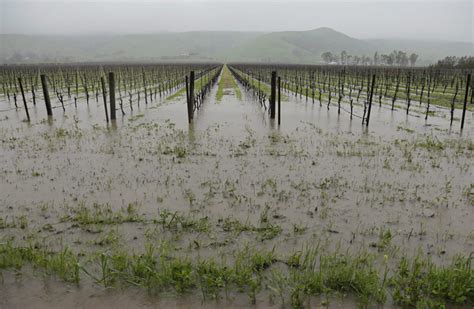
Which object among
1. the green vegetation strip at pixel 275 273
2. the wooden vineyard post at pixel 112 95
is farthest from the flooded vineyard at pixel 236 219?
the wooden vineyard post at pixel 112 95

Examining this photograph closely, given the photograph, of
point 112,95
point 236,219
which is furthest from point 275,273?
point 112,95

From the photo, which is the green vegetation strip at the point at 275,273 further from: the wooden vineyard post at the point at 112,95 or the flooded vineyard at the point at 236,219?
the wooden vineyard post at the point at 112,95

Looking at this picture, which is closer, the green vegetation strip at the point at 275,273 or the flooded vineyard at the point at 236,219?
the green vegetation strip at the point at 275,273

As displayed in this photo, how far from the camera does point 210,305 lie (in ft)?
11.6

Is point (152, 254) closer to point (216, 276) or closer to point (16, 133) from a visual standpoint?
point (216, 276)

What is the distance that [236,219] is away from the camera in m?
5.34

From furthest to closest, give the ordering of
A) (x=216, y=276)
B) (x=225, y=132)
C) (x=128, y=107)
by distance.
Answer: (x=128, y=107) → (x=225, y=132) → (x=216, y=276)

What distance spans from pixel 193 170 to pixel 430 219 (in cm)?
479

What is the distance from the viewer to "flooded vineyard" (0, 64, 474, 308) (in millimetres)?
3701

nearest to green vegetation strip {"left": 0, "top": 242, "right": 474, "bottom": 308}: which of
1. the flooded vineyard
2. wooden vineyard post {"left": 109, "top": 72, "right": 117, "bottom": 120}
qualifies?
the flooded vineyard

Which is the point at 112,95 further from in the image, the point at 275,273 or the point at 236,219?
the point at 275,273

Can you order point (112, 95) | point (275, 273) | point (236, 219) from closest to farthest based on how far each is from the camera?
point (275, 273) < point (236, 219) < point (112, 95)

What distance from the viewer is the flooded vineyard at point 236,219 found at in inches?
146

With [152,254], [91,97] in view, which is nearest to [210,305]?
[152,254]
